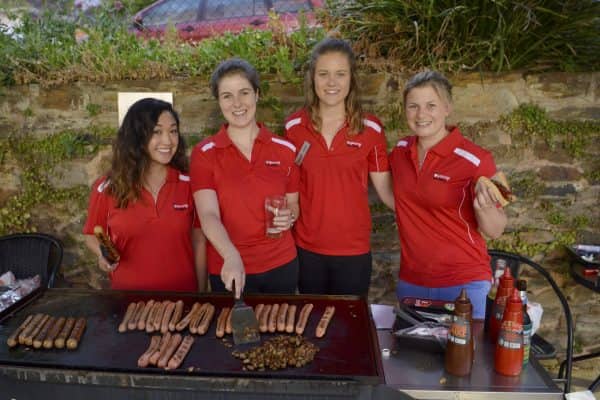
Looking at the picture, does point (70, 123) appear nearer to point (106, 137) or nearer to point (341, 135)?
point (106, 137)

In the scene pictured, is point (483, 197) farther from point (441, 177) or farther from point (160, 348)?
point (160, 348)

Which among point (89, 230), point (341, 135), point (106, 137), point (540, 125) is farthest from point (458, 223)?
point (106, 137)

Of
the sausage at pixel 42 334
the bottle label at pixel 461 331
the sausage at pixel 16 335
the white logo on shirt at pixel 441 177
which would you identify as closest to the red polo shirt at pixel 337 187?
the white logo on shirt at pixel 441 177

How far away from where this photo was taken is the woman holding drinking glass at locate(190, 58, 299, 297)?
304 centimetres

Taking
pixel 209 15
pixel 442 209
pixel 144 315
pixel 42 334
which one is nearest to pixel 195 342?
pixel 144 315

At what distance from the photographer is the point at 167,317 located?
256cm

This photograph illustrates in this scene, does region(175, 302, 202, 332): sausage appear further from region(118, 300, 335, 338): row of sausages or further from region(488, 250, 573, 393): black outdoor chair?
region(488, 250, 573, 393): black outdoor chair

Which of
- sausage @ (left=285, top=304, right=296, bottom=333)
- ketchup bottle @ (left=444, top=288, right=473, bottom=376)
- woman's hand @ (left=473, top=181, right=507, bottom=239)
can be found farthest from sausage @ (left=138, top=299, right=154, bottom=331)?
woman's hand @ (left=473, top=181, right=507, bottom=239)

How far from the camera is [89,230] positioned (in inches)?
127

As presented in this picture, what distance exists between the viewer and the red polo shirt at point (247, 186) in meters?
3.06

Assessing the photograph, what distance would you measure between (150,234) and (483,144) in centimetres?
282

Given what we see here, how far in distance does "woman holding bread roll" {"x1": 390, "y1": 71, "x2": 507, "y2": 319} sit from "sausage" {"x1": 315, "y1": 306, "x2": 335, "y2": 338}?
67 cm

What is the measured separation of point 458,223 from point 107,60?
10.6ft

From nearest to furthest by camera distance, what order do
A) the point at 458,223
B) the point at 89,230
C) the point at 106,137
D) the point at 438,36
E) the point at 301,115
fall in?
the point at 458,223 → the point at 89,230 → the point at 301,115 → the point at 438,36 → the point at 106,137
